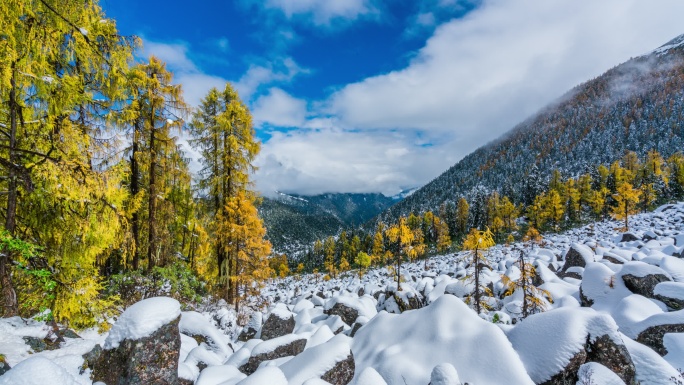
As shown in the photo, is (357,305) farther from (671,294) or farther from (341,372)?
(671,294)

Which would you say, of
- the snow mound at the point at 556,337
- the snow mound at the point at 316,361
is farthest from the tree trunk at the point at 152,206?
the snow mound at the point at 556,337

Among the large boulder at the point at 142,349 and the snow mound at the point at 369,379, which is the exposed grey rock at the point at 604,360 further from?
the large boulder at the point at 142,349

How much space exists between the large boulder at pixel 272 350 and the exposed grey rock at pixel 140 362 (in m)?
2.26

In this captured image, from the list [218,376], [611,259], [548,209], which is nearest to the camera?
[218,376]

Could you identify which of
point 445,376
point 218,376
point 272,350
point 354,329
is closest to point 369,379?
point 445,376

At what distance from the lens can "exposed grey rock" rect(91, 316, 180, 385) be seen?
15.4ft

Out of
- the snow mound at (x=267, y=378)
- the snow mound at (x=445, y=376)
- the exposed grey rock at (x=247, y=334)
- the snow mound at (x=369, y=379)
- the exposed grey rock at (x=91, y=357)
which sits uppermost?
the exposed grey rock at (x=91, y=357)

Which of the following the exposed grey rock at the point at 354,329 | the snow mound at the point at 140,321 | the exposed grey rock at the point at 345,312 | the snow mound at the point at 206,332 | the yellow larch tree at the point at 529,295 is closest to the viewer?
the snow mound at the point at 140,321

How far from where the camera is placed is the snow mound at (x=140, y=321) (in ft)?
15.7

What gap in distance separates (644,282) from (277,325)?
11.5 m

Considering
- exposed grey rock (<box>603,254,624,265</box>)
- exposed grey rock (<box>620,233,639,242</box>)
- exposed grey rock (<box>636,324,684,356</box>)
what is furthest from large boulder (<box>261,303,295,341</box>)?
exposed grey rock (<box>620,233,639,242</box>)

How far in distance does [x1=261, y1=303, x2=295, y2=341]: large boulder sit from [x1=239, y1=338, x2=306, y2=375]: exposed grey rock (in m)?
2.81

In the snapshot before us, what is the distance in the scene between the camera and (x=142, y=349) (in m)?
4.76

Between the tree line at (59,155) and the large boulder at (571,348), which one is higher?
the tree line at (59,155)
